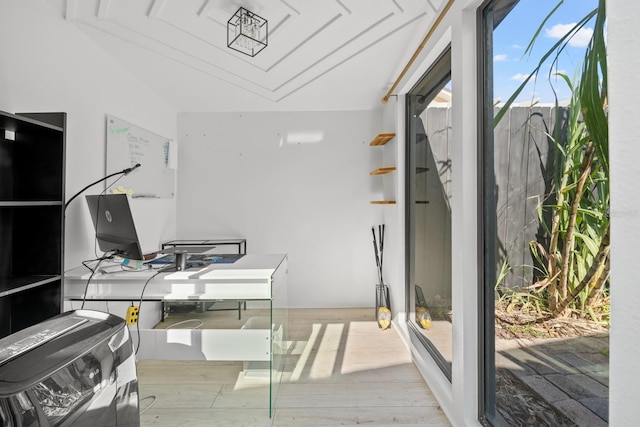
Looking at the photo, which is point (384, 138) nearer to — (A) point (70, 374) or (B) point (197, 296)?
(B) point (197, 296)

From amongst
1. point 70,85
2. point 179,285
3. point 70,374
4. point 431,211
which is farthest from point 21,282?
point 431,211

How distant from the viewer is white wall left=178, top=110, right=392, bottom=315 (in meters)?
3.91

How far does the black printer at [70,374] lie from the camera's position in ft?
2.42

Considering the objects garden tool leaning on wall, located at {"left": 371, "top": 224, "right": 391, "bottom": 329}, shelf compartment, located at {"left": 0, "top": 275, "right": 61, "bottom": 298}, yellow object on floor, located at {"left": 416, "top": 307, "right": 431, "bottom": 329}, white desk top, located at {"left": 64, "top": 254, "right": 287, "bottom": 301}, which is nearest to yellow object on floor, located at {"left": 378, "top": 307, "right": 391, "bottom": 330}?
garden tool leaning on wall, located at {"left": 371, "top": 224, "right": 391, "bottom": 329}

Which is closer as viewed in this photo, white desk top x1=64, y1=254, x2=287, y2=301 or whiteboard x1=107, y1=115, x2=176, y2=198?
white desk top x1=64, y1=254, x2=287, y2=301

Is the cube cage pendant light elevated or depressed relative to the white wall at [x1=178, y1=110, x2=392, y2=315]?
elevated

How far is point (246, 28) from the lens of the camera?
202cm

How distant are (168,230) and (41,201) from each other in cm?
218

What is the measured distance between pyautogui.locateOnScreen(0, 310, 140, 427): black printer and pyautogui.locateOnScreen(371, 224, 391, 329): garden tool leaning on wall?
8.41ft

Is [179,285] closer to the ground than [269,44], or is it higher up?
closer to the ground

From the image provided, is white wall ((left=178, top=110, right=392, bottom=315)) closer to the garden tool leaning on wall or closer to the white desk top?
the garden tool leaning on wall

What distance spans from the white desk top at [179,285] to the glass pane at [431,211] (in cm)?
118

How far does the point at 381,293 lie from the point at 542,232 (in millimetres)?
2429

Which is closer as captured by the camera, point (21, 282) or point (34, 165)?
point (21, 282)
